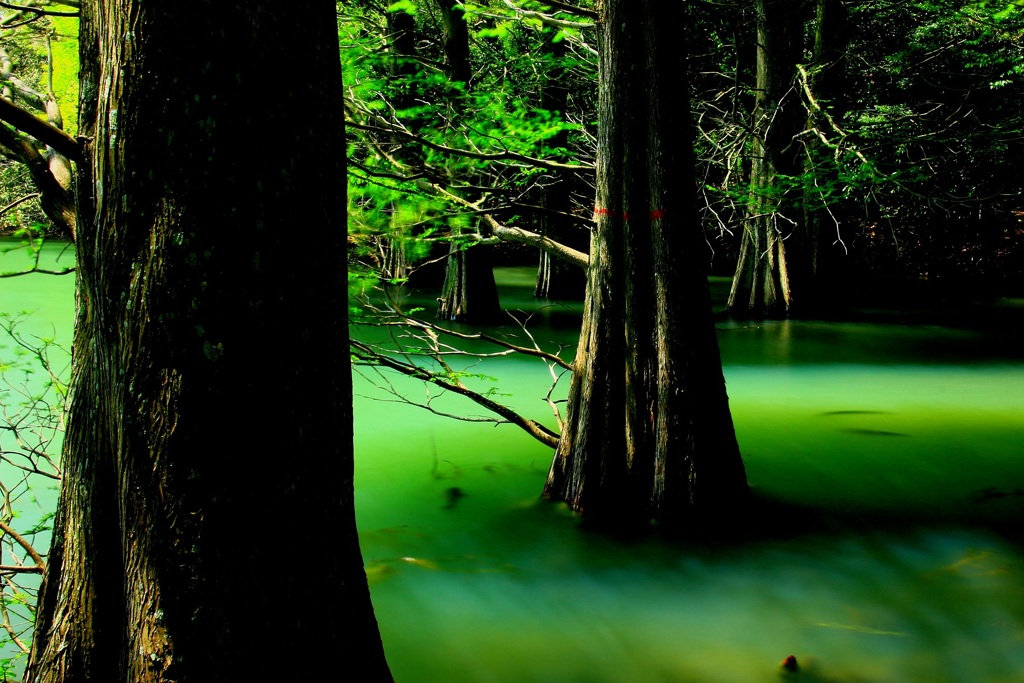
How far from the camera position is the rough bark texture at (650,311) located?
229 inches

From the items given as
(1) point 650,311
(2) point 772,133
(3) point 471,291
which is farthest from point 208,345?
(2) point 772,133

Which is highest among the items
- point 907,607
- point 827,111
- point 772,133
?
point 827,111

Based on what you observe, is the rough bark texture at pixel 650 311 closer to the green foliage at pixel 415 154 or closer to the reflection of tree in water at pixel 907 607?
the reflection of tree in water at pixel 907 607

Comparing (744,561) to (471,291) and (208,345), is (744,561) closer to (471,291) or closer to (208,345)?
(208,345)

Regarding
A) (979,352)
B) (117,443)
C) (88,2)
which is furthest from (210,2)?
(979,352)

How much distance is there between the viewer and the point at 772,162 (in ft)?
49.4

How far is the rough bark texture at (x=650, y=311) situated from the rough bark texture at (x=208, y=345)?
12.6 ft

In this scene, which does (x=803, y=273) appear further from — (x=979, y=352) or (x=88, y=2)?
(x=88, y=2)

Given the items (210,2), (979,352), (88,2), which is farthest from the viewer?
(979,352)

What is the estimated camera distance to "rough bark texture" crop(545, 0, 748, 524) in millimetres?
5824

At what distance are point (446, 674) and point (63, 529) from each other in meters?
2.62

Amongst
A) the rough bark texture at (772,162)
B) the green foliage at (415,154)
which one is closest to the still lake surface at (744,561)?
the green foliage at (415,154)

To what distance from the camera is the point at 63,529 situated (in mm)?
2287

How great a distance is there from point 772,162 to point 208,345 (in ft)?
47.0
